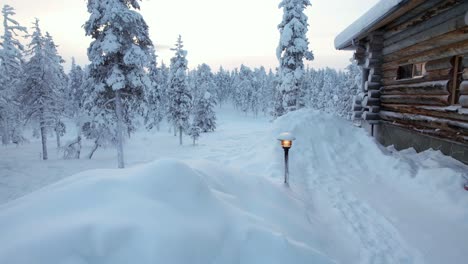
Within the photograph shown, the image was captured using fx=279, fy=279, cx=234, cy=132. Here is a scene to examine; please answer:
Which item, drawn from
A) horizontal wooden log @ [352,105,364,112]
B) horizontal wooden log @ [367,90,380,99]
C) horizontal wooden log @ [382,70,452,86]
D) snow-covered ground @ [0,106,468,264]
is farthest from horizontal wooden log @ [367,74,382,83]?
snow-covered ground @ [0,106,468,264]

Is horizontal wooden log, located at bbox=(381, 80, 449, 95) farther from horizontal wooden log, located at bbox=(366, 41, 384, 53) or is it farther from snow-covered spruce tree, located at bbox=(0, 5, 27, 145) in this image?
snow-covered spruce tree, located at bbox=(0, 5, 27, 145)

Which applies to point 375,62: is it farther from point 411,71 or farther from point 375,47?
point 411,71

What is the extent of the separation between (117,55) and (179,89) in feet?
58.4

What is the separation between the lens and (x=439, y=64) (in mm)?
7379

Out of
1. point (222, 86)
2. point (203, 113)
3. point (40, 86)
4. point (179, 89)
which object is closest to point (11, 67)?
point (40, 86)

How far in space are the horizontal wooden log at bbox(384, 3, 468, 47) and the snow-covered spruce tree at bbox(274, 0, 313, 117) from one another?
13616mm

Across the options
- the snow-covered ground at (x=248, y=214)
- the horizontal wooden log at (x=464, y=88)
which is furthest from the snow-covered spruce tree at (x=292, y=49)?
the horizontal wooden log at (x=464, y=88)

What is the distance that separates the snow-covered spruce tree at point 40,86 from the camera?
81.7 ft

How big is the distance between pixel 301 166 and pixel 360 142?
3120 millimetres

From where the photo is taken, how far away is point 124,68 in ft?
54.5

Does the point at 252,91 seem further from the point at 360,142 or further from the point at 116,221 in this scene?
the point at 116,221

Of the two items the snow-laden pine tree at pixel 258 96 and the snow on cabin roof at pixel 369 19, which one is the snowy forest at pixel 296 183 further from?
the snow-laden pine tree at pixel 258 96

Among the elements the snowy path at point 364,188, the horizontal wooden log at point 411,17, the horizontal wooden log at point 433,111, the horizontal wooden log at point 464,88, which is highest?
the horizontal wooden log at point 411,17

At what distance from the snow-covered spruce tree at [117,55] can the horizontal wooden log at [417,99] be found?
12.5m
